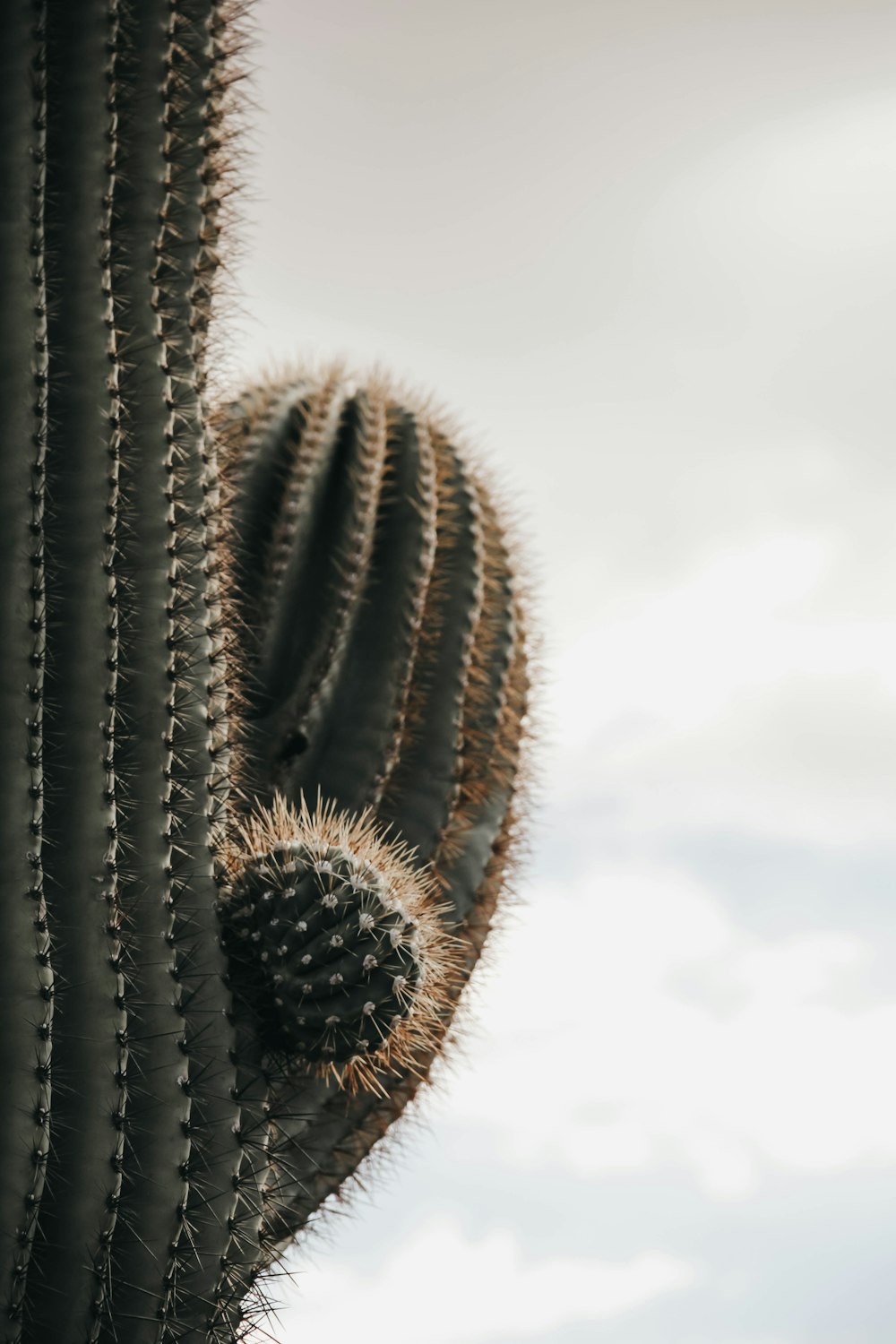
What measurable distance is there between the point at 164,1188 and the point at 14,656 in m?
0.83

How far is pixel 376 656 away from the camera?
301 cm

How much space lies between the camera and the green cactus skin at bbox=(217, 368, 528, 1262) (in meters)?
2.91

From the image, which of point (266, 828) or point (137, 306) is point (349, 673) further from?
point (137, 306)

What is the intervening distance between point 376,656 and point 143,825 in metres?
0.90

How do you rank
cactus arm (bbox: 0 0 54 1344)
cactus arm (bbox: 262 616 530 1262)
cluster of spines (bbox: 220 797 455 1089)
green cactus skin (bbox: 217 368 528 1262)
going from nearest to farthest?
cactus arm (bbox: 0 0 54 1344), cluster of spines (bbox: 220 797 455 1089), cactus arm (bbox: 262 616 530 1262), green cactus skin (bbox: 217 368 528 1262)

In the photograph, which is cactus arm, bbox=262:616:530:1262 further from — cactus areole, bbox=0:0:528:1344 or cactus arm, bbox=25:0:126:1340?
cactus arm, bbox=25:0:126:1340

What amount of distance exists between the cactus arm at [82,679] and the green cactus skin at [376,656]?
527 millimetres

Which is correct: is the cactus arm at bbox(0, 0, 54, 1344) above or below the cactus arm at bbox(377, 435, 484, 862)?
below

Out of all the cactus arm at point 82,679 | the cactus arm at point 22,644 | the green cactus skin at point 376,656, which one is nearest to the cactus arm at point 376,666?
the green cactus skin at point 376,656

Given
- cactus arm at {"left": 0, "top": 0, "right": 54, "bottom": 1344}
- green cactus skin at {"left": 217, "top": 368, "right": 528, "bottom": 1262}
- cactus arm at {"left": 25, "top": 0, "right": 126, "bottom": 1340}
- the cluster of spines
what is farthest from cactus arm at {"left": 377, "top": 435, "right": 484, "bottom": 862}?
cactus arm at {"left": 0, "top": 0, "right": 54, "bottom": 1344}

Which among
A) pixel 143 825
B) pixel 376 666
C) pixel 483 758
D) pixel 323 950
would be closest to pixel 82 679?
pixel 143 825

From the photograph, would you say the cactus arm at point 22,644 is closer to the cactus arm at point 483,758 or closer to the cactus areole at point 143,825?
the cactus areole at point 143,825

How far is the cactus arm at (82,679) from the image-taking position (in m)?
2.02

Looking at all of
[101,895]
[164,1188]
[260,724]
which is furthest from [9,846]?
[260,724]
